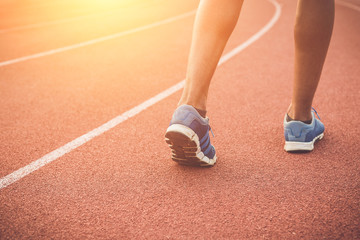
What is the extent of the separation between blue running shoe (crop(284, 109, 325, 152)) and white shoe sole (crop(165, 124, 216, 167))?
588mm

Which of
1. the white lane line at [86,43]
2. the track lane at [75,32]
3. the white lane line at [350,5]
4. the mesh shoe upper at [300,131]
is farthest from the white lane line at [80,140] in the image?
the white lane line at [350,5]

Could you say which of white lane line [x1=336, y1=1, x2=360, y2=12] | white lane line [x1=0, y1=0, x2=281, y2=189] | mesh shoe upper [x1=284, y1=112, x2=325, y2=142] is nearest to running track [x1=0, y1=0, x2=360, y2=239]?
white lane line [x1=0, y1=0, x2=281, y2=189]

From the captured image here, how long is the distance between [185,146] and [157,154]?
0.49 m

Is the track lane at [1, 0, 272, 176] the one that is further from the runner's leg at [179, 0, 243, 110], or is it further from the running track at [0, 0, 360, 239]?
the runner's leg at [179, 0, 243, 110]

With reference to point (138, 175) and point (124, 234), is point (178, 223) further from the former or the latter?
point (138, 175)

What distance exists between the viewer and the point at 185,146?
6.41ft

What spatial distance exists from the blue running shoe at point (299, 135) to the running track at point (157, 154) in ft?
0.22

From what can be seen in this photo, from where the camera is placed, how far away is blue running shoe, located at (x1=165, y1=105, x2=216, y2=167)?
1.89m

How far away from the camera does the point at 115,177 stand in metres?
2.12

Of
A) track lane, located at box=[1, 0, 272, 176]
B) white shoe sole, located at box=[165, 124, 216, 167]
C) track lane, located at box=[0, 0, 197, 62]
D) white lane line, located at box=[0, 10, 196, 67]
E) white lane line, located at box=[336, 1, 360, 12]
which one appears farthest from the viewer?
white lane line, located at box=[336, 1, 360, 12]

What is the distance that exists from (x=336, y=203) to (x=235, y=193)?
1.79ft

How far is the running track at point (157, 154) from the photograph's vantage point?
1.72 m

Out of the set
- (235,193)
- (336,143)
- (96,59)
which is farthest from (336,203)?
(96,59)

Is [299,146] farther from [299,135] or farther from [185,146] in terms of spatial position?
[185,146]
